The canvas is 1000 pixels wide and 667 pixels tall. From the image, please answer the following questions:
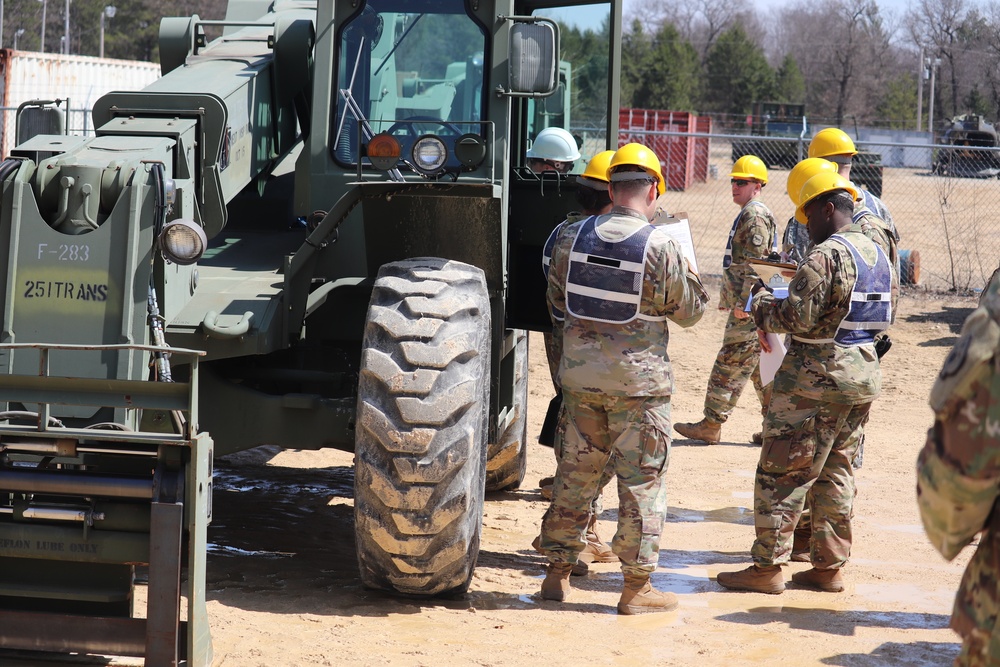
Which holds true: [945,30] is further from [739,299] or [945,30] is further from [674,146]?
[739,299]

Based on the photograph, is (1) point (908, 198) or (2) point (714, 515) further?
(1) point (908, 198)

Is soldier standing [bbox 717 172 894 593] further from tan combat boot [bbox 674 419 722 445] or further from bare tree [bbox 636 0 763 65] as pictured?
bare tree [bbox 636 0 763 65]

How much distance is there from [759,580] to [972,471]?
326 cm

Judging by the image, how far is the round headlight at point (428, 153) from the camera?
216 inches

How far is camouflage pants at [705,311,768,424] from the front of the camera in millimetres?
9359

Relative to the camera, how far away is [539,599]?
5.68 metres

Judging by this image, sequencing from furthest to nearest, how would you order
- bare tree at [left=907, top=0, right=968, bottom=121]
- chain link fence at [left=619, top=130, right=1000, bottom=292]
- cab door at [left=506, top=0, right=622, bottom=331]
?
bare tree at [left=907, top=0, right=968, bottom=121] < chain link fence at [left=619, top=130, right=1000, bottom=292] < cab door at [left=506, top=0, right=622, bottom=331]

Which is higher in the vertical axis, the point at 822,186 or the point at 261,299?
the point at 822,186

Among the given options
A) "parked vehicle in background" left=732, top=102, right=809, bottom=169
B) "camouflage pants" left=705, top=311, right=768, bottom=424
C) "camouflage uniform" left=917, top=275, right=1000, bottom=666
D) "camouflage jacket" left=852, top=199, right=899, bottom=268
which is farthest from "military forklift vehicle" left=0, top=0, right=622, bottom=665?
"parked vehicle in background" left=732, top=102, right=809, bottom=169

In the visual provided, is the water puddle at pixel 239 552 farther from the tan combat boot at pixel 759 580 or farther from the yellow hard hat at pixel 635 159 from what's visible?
the yellow hard hat at pixel 635 159

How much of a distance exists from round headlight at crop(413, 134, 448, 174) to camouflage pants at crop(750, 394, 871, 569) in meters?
2.03

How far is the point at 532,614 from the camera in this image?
5.44 meters

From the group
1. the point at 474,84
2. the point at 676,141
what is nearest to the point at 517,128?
the point at 474,84

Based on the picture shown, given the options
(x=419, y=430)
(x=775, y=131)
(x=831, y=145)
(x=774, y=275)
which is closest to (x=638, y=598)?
(x=419, y=430)
